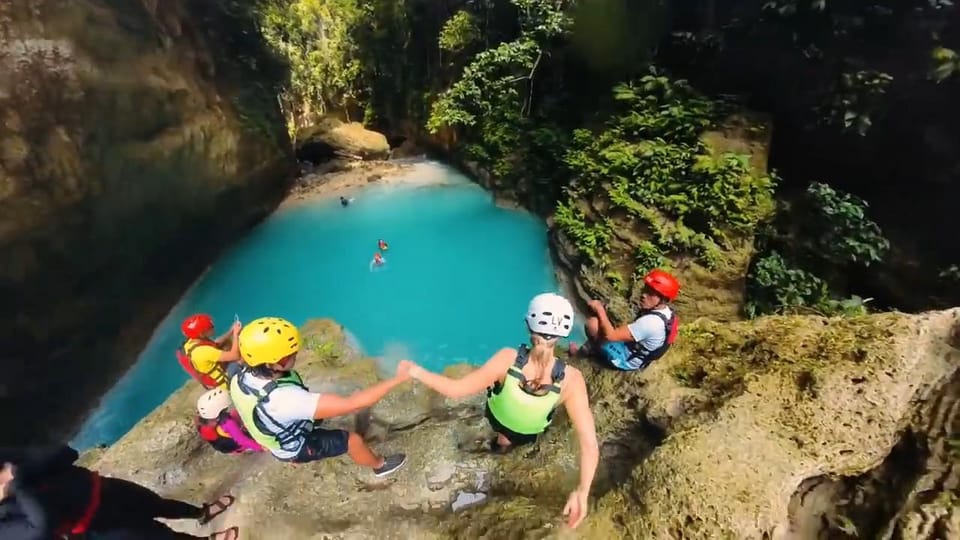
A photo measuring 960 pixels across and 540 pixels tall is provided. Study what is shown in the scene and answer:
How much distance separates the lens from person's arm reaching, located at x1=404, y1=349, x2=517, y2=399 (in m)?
2.70

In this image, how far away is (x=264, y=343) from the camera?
2789mm

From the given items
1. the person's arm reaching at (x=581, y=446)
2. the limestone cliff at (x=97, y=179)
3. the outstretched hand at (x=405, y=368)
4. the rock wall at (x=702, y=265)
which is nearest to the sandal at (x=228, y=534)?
the outstretched hand at (x=405, y=368)

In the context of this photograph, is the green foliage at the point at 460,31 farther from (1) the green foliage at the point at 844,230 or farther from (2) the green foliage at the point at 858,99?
(1) the green foliage at the point at 844,230

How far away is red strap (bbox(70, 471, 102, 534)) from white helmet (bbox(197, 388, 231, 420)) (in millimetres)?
877

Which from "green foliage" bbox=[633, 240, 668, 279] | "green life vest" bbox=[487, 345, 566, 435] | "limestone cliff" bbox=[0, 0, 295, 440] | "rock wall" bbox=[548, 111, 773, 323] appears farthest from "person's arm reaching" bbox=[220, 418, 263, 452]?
"green foliage" bbox=[633, 240, 668, 279]

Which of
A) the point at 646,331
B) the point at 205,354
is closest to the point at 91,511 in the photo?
the point at 205,354

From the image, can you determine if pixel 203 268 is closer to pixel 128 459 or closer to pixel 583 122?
pixel 128 459

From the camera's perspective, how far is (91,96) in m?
6.26

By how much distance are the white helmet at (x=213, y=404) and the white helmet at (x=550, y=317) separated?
245cm

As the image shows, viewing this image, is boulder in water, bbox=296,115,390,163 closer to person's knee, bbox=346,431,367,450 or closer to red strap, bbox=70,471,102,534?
person's knee, bbox=346,431,367,450

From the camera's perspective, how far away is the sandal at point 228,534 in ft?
11.2

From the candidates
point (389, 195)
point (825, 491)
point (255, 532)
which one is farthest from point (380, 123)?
point (825, 491)

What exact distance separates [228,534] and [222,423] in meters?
0.73

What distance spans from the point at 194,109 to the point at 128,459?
6044 millimetres
